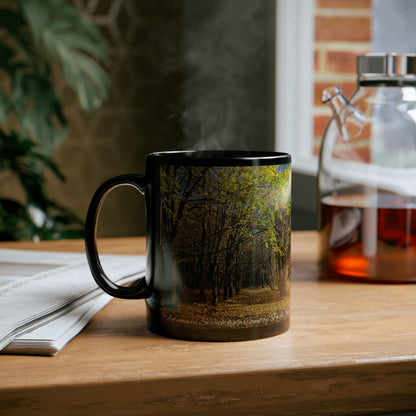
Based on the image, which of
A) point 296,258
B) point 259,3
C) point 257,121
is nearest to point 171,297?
point 296,258

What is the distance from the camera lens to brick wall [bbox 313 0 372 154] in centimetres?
167

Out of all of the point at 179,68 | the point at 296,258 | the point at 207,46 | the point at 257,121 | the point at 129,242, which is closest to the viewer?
the point at 296,258

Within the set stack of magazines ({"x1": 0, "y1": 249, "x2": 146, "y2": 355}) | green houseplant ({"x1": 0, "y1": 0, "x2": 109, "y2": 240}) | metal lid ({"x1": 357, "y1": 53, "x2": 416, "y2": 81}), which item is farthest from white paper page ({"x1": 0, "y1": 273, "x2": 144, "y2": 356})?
green houseplant ({"x1": 0, "y1": 0, "x2": 109, "y2": 240})

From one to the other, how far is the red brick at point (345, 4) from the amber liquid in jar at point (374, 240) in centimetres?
112

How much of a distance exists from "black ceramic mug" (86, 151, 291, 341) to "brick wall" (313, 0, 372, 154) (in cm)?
128

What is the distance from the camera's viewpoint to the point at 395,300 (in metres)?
0.61

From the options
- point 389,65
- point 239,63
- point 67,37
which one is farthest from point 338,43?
point 389,65

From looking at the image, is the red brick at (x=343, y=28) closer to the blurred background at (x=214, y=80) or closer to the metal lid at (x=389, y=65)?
the blurred background at (x=214, y=80)

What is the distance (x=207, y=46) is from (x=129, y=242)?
153 centimetres

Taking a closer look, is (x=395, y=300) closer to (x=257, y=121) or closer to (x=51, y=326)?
(x=51, y=326)

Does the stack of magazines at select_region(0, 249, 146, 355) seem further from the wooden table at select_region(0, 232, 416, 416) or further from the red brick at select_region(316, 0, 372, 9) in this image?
Answer: the red brick at select_region(316, 0, 372, 9)

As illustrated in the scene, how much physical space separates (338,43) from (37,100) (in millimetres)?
856

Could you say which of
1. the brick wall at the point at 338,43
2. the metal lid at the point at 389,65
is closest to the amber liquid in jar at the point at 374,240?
the metal lid at the point at 389,65

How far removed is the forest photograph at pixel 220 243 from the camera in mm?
469
